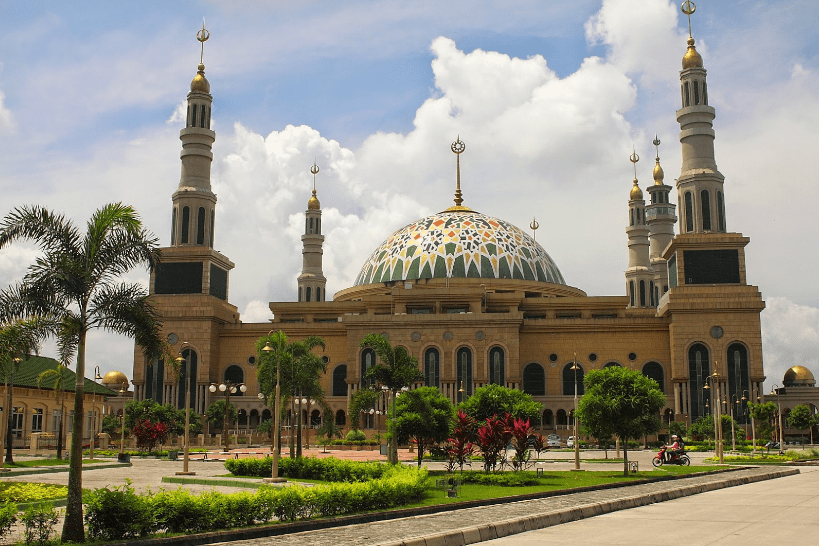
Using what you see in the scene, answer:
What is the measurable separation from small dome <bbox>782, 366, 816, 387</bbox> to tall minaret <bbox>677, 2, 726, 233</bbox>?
1454 centimetres

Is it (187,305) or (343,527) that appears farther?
(187,305)

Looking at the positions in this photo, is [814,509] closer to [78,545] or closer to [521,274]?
[78,545]

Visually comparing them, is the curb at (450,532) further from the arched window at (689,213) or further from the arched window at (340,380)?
the arched window at (340,380)

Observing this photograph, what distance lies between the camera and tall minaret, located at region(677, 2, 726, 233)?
59156 millimetres

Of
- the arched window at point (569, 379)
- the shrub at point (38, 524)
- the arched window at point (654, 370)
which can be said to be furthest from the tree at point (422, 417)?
the arched window at point (654, 370)

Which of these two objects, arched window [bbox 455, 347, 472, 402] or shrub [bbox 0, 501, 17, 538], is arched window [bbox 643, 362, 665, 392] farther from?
shrub [bbox 0, 501, 17, 538]

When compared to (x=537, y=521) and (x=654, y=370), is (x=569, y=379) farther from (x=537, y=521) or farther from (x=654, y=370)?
(x=537, y=521)

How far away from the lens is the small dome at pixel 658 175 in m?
77.0

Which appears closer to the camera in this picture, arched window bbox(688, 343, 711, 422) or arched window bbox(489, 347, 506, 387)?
arched window bbox(688, 343, 711, 422)

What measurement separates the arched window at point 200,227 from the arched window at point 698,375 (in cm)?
3520

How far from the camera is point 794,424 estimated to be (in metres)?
57.1

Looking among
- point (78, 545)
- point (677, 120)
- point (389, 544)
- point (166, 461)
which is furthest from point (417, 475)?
point (677, 120)

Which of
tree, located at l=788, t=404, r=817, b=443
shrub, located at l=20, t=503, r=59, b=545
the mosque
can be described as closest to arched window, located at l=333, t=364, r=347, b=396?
the mosque

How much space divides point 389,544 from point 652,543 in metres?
3.95
